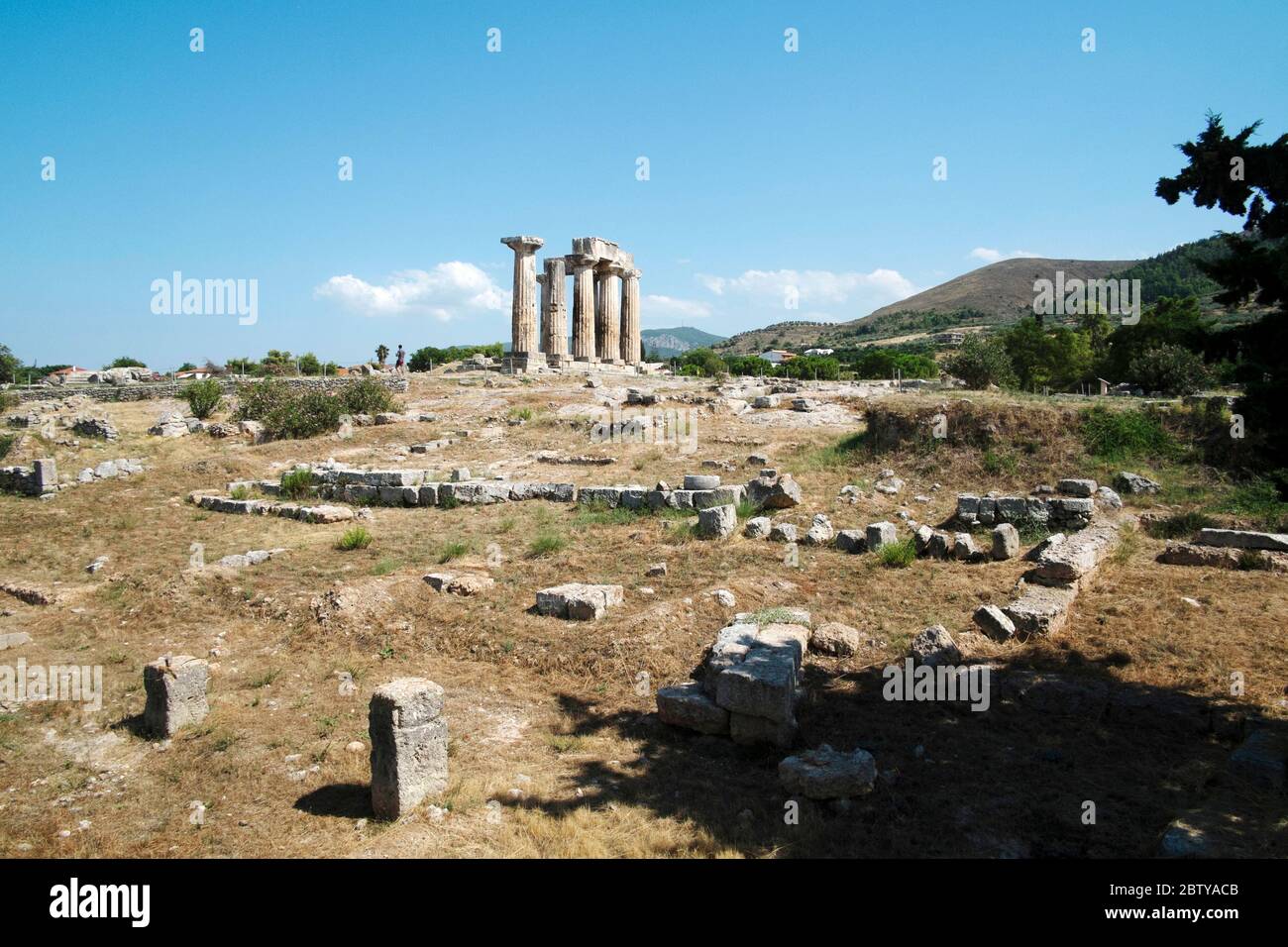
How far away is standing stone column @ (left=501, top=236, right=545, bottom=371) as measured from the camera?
3450cm

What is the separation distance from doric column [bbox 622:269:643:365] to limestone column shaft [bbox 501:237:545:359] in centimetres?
539

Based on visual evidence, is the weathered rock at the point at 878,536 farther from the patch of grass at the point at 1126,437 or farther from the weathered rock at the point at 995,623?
the patch of grass at the point at 1126,437

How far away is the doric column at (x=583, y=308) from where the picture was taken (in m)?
35.9

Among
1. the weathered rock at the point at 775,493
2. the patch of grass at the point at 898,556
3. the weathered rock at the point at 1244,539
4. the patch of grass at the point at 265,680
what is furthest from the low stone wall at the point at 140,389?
the weathered rock at the point at 1244,539

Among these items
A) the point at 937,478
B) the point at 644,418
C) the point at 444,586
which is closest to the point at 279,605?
the point at 444,586

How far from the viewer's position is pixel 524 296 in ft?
115

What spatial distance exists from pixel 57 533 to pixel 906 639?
14.8 metres

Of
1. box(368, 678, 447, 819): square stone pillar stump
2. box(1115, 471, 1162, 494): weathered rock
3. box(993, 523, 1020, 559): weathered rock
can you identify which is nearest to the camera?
box(368, 678, 447, 819): square stone pillar stump

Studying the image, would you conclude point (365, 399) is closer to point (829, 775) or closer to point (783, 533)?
point (783, 533)

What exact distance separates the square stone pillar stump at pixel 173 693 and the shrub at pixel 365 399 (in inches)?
727

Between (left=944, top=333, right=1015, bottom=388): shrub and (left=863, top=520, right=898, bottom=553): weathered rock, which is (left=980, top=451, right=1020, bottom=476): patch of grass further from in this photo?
(left=944, top=333, right=1015, bottom=388): shrub

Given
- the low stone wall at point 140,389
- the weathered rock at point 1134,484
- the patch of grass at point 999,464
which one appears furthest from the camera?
the low stone wall at point 140,389

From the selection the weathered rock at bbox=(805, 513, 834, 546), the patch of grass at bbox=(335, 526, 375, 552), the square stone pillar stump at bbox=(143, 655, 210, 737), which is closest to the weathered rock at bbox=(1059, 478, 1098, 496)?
the weathered rock at bbox=(805, 513, 834, 546)

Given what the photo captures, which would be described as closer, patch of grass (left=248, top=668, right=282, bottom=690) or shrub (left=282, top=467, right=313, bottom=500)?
patch of grass (left=248, top=668, right=282, bottom=690)
